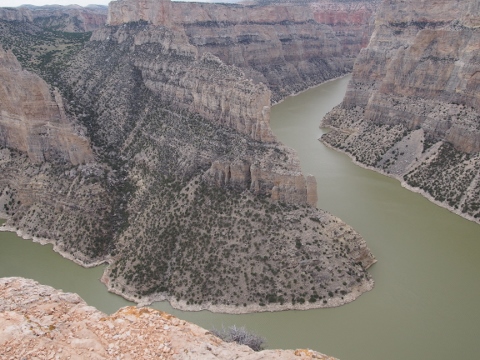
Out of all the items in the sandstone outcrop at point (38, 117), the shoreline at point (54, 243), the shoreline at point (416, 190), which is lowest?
the shoreline at point (54, 243)

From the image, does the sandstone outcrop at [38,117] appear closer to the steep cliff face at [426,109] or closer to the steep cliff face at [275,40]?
the steep cliff face at [426,109]

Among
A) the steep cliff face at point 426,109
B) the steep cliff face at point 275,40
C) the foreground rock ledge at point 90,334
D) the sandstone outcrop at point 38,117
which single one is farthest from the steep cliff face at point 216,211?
the steep cliff face at point 275,40

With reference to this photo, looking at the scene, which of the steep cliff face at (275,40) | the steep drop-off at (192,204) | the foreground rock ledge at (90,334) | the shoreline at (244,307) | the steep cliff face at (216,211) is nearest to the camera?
the foreground rock ledge at (90,334)

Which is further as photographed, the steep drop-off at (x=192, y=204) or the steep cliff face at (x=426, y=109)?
→ the steep cliff face at (x=426, y=109)

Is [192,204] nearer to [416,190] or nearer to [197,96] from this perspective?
[197,96]

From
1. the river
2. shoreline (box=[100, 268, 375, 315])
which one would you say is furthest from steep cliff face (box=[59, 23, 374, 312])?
the river

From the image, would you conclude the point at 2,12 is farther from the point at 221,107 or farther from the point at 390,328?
the point at 390,328
